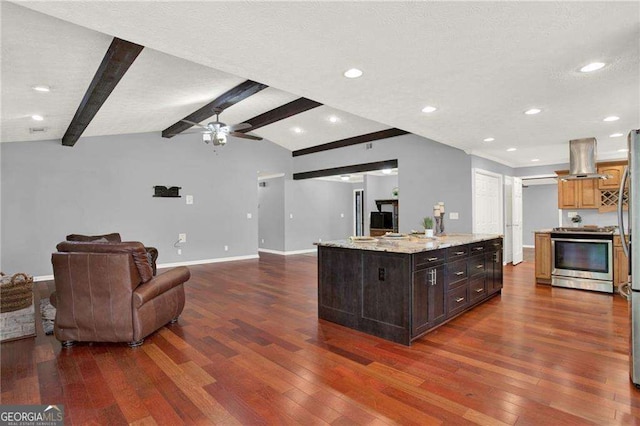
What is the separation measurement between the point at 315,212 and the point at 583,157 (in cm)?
669

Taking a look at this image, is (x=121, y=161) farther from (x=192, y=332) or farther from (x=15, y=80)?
(x=192, y=332)

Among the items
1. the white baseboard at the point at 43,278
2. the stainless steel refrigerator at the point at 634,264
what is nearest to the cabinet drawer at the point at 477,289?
the stainless steel refrigerator at the point at 634,264

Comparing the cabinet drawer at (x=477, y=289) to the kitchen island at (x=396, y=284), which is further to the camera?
the cabinet drawer at (x=477, y=289)

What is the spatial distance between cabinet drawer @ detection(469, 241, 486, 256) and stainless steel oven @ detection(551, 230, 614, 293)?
6.92 feet

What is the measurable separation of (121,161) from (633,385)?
8106mm

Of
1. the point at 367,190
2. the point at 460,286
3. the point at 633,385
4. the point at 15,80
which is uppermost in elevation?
the point at 15,80

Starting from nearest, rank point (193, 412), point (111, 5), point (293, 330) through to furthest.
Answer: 1. point (111, 5)
2. point (193, 412)
3. point (293, 330)

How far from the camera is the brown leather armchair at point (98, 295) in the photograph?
3027 mm

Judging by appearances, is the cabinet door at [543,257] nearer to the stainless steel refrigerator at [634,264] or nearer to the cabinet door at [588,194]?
the cabinet door at [588,194]

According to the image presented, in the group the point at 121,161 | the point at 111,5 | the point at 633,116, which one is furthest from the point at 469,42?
the point at 121,161

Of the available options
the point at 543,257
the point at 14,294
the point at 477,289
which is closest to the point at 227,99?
the point at 14,294

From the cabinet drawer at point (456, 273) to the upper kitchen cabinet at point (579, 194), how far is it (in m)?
4.48

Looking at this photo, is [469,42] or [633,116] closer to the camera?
[469,42]

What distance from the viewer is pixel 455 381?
2396 mm
